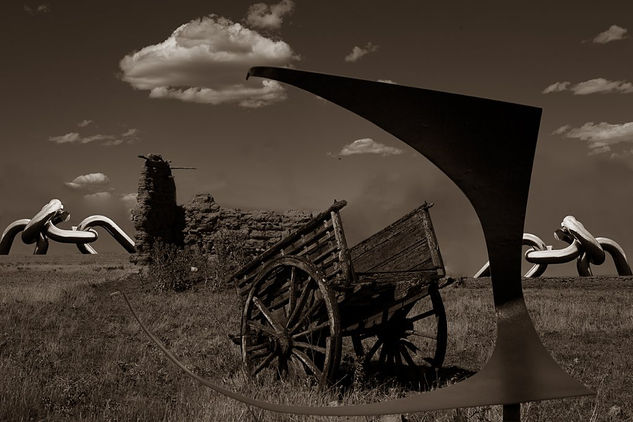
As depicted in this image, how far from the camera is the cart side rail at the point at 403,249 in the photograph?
5984 millimetres

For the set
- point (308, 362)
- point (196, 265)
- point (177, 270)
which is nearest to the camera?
point (308, 362)

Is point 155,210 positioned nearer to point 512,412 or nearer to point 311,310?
point 311,310

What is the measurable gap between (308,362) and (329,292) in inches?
27.3

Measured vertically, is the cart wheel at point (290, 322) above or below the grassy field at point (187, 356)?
above

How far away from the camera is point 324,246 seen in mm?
5629

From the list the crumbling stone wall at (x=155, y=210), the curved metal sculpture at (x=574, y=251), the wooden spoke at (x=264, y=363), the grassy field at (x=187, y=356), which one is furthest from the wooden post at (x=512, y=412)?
the curved metal sculpture at (x=574, y=251)

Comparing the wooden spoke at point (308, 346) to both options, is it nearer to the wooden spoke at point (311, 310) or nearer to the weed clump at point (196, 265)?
the wooden spoke at point (311, 310)

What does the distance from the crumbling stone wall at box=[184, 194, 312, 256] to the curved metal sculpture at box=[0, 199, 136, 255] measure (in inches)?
498

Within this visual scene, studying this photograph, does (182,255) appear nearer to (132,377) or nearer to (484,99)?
(132,377)

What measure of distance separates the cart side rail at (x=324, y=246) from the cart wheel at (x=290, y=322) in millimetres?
159

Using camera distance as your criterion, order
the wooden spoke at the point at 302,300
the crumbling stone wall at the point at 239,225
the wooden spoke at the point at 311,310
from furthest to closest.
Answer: the crumbling stone wall at the point at 239,225, the wooden spoke at the point at 302,300, the wooden spoke at the point at 311,310

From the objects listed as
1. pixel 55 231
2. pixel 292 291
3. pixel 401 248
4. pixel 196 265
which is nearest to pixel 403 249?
pixel 401 248

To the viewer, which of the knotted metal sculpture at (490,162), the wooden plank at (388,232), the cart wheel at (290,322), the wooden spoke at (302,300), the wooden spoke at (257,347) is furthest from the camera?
the wooden plank at (388,232)

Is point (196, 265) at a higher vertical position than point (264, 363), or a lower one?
higher
